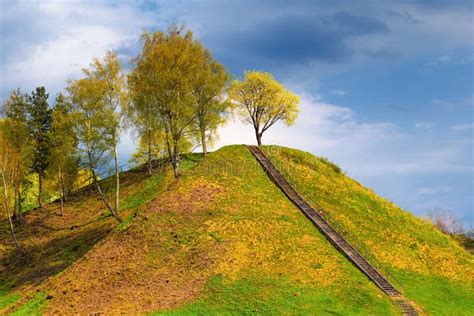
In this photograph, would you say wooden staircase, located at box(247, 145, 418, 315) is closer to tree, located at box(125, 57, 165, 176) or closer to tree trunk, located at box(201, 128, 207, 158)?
tree trunk, located at box(201, 128, 207, 158)

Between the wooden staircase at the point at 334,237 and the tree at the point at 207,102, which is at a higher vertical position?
the tree at the point at 207,102

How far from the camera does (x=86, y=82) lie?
49.9 meters

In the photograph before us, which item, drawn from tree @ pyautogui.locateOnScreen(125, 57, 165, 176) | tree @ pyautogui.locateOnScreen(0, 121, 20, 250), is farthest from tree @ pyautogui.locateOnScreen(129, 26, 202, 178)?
tree @ pyautogui.locateOnScreen(0, 121, 20, 250)

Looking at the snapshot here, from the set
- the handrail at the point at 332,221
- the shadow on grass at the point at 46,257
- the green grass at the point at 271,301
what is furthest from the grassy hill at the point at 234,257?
the handrail at the point at 332,221

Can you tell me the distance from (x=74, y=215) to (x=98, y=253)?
1972 cm

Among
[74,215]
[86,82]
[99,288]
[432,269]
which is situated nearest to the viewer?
[99,288]

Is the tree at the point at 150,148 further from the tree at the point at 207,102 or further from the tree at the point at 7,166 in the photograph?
the tree at the point at 7,166

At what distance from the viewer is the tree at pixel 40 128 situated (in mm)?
64188

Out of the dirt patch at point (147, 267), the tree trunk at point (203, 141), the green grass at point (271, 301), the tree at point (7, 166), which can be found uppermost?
the tree trunk at point (203, 141)

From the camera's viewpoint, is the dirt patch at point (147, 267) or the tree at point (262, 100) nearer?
the dirt patch at point (147, 267)

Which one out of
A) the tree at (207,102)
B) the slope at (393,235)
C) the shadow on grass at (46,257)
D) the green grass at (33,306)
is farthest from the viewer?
the tree at (207,102)

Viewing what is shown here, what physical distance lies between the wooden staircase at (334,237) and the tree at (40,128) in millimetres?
29878

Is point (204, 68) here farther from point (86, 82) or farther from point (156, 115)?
point (86, 82)

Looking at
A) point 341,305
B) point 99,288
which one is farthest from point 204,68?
point 341,305
